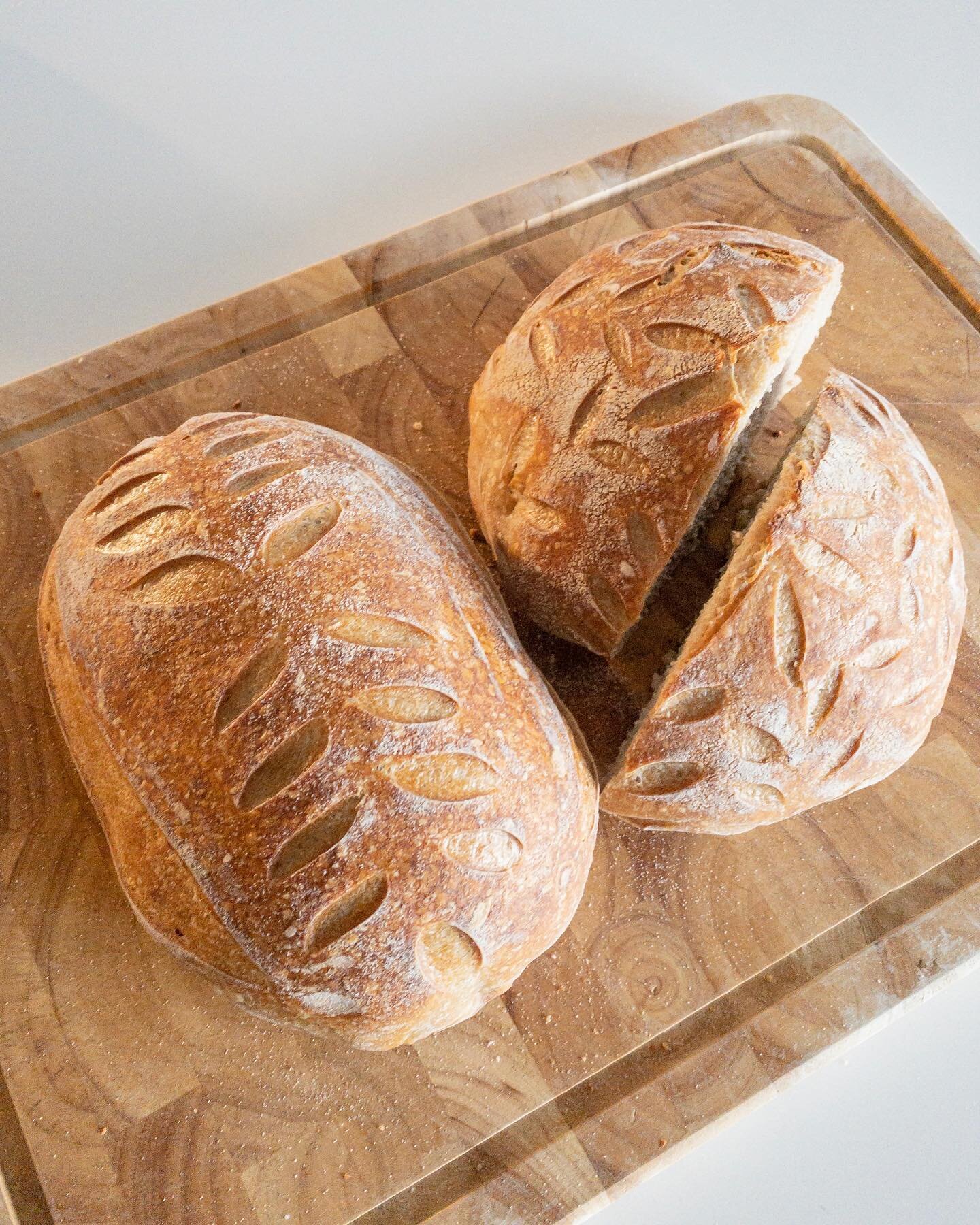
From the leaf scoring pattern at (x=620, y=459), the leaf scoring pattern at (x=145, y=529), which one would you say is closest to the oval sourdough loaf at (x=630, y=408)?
the leaf scoring pattern at (x=620, y=459)

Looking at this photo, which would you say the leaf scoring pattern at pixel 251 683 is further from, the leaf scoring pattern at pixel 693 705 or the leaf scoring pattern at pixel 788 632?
the leaf scoring pattern at pixel 788 632

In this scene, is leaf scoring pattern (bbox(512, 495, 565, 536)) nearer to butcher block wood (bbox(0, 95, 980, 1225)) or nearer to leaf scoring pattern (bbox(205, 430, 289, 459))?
butcher block wood (bbox(0, 95, 980, 1225))

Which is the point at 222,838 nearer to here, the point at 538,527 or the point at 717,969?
the point at 538,527

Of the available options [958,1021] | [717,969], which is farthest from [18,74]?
[958,1021]

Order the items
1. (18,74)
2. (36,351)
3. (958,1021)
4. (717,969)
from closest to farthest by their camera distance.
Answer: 1. (717,969)
2. (958,1021)
3. (36,351)
4. (18,74)

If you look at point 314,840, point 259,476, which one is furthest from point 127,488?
point 314,840

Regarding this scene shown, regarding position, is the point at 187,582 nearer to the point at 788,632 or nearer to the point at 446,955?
the point at 446,955
